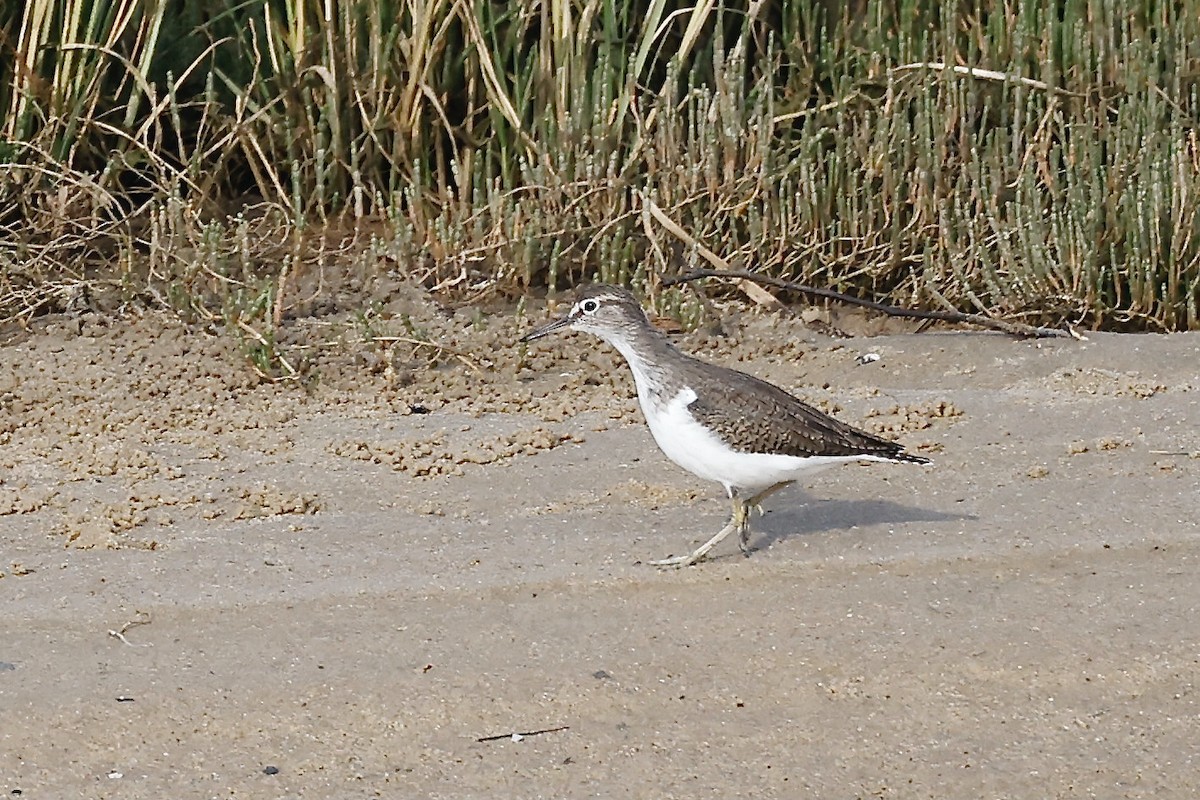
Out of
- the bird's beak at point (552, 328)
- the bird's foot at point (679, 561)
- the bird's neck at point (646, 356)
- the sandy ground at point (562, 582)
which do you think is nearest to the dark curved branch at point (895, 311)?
the sandy ground at point (562, 582)

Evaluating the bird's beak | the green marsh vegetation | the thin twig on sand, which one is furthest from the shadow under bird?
the green marsh vegetation

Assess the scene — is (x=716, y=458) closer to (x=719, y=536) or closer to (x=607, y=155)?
(x=719, y=536)

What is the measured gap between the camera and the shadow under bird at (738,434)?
538 cm

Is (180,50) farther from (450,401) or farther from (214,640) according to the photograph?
(214,640)

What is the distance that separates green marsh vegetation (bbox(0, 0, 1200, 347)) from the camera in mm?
7758

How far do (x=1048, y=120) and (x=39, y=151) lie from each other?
4428 millimetres

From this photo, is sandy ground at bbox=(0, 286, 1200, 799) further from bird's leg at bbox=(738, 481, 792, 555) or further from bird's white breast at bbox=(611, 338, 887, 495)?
bird's white breast at bbox=(611, 338, 887, 495)

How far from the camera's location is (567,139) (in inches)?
317

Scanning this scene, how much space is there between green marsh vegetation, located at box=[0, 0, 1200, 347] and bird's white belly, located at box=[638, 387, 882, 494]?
92.4 inches

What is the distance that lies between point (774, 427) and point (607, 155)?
9.72ft

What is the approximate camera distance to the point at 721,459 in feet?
17.6

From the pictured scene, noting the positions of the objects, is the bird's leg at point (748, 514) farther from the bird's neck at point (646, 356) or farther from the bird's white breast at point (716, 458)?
the bird's neck at point (646, 356)

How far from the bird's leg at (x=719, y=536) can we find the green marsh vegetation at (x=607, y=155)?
2.33m

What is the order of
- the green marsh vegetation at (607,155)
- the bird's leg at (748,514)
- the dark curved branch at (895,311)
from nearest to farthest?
the bird's leg at (748,514)
the dark curved branch at (895,311)
the green marsh vegetation at (607,155)
